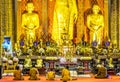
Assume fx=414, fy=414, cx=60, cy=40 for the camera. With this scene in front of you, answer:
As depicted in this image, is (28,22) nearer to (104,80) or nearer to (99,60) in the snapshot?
(99,60)

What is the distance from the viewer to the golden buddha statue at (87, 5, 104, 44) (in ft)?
56.0

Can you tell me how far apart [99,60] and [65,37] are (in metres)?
1.99

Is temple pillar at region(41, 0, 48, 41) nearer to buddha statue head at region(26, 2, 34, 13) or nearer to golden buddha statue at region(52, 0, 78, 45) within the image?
golden buddha statue at region(52, 0, 78, 45)

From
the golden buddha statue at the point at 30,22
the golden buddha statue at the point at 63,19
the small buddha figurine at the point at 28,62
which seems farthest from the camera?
the golden buddha statue at the point at 63,19

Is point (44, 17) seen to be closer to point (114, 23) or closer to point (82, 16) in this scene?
point (82, 16)

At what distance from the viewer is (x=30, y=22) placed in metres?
16.9

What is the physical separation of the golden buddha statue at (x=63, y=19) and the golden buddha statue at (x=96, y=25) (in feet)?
2.26

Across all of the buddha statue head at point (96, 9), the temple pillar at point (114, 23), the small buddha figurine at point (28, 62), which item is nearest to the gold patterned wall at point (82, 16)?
the temple pillar at point (114, 23)

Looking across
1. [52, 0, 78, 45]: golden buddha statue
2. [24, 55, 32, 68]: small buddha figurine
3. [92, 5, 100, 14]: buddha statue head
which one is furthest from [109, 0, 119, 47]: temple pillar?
[24, 55, 32, 68]: small buddha figurine

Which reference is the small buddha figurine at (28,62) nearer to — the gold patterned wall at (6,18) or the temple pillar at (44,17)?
the gold patterned wall at (6,18)

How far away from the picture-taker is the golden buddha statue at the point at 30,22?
55.4ft

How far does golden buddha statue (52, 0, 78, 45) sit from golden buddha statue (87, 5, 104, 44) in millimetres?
689

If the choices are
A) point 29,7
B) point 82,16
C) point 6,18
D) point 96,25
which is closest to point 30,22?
point 29,7

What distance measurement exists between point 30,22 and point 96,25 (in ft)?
8.95
